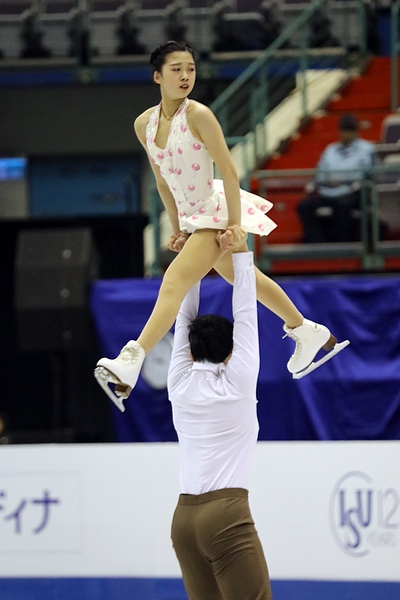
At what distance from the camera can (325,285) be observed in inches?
284

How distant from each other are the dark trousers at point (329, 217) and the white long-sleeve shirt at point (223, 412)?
13.9 ft

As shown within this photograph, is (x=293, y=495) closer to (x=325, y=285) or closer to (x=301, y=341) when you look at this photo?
(x=301, y=341)

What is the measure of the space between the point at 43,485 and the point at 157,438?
2350 millimetres

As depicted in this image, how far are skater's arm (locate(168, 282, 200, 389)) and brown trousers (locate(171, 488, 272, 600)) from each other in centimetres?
39

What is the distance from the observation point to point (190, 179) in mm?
3568

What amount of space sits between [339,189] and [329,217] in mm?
217

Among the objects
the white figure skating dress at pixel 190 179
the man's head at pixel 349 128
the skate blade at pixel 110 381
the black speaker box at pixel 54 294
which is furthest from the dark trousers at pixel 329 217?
the skate blade at pixel 110 381

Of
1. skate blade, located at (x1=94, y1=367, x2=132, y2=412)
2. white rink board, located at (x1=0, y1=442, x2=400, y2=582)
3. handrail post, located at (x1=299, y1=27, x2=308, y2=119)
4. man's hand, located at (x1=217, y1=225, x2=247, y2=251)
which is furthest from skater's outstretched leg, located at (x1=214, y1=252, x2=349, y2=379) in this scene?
handrail post, located at (x1=299, y1=27, x2=308, y2=119)

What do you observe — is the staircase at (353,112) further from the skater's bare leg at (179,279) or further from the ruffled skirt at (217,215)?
the skater's bare leg at (179,279)

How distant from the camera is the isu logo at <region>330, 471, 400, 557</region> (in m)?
5.01

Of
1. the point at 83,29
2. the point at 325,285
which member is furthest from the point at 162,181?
the point at 83,29

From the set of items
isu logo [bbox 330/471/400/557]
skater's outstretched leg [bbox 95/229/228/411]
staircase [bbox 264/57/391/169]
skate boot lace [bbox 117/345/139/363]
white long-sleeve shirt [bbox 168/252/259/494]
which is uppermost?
staircase [bbox 264/57/391/169]

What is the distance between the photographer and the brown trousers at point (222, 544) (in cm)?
306

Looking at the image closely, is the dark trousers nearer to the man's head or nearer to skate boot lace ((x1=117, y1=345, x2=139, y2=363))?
the man's head
